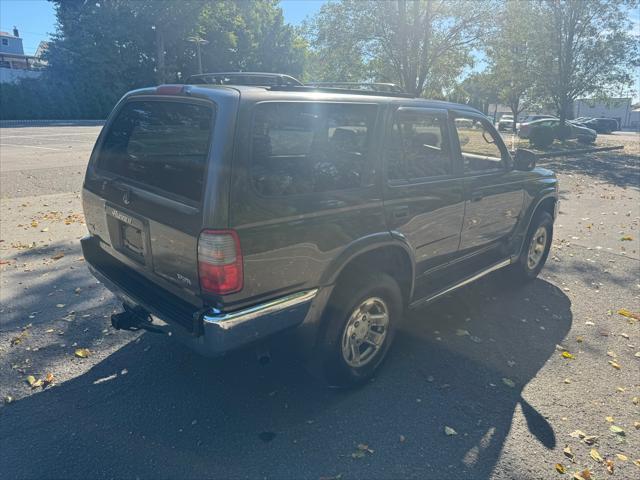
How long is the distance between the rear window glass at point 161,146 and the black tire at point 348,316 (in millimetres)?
1125

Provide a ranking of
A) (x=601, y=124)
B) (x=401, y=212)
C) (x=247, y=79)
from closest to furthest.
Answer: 1. (x=401, y=212)
2. (x=247, y=79)
3. (x=601, y=124)

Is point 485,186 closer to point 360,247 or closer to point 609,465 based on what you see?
point 360,247

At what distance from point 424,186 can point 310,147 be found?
0.94 meters

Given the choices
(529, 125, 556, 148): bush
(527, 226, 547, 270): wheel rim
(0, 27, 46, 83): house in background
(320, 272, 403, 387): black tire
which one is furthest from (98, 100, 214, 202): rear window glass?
(0, 27, 46, 83): house in background

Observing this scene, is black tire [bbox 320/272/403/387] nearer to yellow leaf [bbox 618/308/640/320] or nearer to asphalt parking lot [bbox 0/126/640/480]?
asphalt parking lot [bbox 0/126/640/480]

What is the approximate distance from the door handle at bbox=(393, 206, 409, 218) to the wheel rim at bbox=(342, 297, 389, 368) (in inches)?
23.2

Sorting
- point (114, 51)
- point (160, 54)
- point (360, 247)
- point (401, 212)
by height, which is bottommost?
point (360, 247)

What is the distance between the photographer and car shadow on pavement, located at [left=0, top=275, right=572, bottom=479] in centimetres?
262

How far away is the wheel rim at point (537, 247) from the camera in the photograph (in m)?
5.24

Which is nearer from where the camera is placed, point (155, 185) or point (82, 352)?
point (155, 185)

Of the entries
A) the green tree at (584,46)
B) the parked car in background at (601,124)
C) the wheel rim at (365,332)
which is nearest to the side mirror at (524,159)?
the wheel rim at (365,332)

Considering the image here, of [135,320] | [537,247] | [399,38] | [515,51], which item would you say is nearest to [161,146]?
[135,320]

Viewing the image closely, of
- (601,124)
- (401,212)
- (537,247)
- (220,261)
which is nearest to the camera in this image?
(220,261)

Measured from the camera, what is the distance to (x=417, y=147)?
3.59 meters
